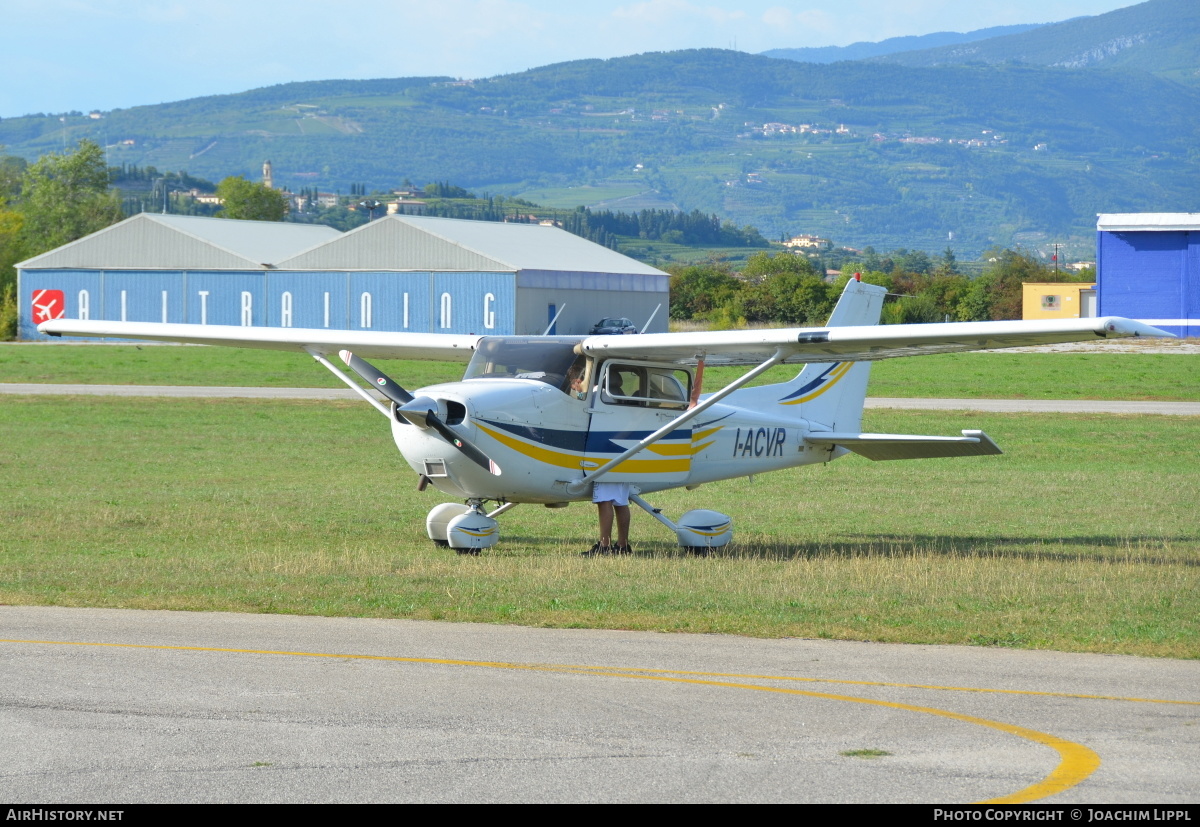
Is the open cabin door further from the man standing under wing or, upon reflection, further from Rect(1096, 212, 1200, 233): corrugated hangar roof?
Rect(1096, 212, 1200, 233): corrugated hangar roof

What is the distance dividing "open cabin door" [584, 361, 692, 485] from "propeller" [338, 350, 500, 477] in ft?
A: 4.32

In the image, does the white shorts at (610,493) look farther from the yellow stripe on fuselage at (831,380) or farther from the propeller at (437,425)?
the yellow stripe on fuselage at (831,380)

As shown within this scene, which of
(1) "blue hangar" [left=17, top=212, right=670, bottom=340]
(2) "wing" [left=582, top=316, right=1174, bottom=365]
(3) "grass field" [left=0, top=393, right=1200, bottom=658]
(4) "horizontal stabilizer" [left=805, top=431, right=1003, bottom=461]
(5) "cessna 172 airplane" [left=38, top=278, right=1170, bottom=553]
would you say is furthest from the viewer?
(1) "blue hangar" [left=17, top=212, right=670, bottom=340]

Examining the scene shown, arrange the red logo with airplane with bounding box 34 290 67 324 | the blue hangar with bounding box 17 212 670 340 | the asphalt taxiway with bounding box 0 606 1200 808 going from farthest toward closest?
the red logo with airplane with bounding box 34 290 67 324 < the blue hangar with bounding box 17 212 670 340 < the asphalt taxiway with bounding box 0 606 1200 808

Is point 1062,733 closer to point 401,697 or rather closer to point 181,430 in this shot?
point 401,697

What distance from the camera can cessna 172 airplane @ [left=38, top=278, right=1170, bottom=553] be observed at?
41.7 feet

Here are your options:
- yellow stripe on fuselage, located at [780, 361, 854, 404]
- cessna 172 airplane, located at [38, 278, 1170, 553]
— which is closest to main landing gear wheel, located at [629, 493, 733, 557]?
cessna 172 airplane, located at [38, 278, 1170, 553]

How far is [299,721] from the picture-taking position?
6.96 metres

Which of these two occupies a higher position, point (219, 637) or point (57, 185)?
point (57, 185)

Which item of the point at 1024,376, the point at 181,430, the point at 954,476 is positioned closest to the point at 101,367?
the point at 181,430

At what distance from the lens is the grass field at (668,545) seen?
10.4 metres

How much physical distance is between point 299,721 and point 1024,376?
3870cm

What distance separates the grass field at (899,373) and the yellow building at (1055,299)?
94.0 feet

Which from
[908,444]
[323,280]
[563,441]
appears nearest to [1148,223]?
[323,280]
